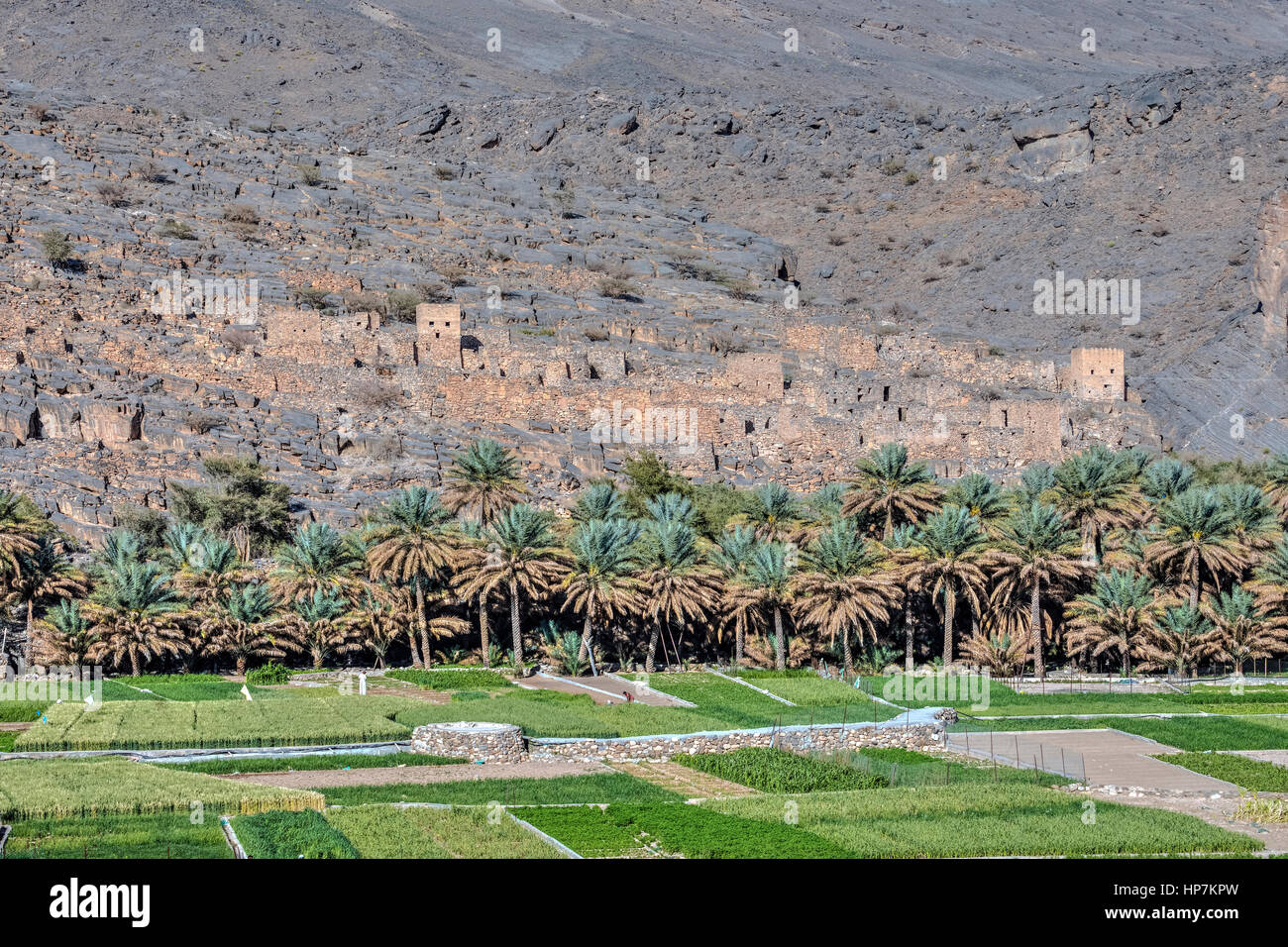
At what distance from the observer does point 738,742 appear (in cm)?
3500

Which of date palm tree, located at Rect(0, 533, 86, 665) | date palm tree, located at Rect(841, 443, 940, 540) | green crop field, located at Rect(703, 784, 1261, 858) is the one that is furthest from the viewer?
date palm tree, located at Rect(841, 443, 940, 540)

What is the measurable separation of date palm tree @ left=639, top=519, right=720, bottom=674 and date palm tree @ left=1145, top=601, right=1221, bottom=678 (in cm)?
1113

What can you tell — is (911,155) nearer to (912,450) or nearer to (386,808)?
(912,450)

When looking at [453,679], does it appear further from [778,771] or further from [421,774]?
[778,771]

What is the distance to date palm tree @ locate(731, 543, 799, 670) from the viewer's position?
44531 mm

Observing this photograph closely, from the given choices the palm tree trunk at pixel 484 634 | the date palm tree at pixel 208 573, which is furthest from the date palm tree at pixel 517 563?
the date palm tree at pixel 208 573

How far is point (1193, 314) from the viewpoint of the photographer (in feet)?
290

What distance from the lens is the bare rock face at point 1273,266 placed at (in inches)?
2970

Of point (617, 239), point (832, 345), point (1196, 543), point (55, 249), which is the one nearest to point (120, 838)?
point (1196, 543)

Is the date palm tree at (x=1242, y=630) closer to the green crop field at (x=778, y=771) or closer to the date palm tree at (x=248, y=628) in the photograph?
the green crop field at (x=778, y=771)

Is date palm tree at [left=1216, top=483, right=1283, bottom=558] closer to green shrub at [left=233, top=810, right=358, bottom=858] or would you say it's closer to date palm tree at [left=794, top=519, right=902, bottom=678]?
date palm tree at [left=794, top=519, right=902, bottom=678]

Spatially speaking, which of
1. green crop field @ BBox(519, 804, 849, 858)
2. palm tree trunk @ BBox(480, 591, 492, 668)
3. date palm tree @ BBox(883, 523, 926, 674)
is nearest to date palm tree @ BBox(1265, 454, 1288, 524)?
date palm tree @ BBox(883, 523, 926, 674)

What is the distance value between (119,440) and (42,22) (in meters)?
107
